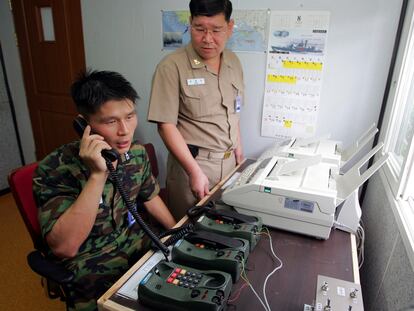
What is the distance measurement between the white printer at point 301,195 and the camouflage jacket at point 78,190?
43 cm

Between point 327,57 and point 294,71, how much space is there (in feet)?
0.65

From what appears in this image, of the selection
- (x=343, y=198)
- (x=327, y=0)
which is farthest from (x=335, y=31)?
(x=343, y=198)

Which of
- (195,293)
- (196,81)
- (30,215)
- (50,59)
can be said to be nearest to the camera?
(195,293)

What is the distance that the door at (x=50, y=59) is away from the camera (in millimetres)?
2455

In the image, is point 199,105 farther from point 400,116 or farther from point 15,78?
point 15,78

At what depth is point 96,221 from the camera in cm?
113

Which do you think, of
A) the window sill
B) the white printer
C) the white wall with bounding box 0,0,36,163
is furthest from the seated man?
the white wall with bounding box 0,0,36,163

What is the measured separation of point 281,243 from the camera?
1.10 m

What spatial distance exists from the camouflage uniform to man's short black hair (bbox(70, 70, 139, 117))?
6.6 inches

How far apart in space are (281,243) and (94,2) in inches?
88.8

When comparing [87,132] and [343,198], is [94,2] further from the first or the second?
[343,198]

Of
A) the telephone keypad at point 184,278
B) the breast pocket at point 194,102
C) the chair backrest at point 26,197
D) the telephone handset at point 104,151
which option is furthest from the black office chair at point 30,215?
the breast pocket at point 194,102

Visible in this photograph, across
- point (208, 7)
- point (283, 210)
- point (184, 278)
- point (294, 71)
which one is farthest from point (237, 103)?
point (184, 278)

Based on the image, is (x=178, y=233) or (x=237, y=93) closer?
(x=178, y=233)
